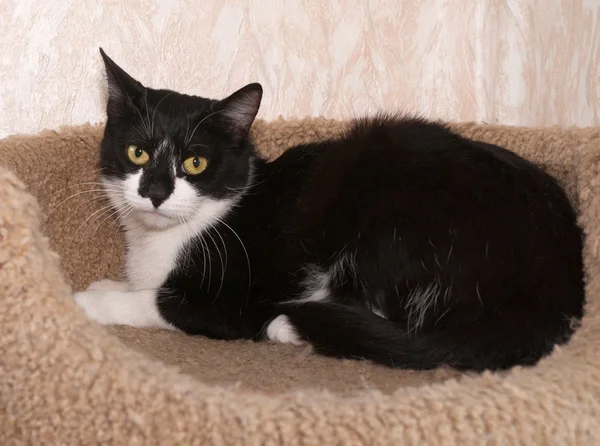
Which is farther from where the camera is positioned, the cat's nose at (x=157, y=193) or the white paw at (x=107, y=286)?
the white paw at (x=107, y=286)

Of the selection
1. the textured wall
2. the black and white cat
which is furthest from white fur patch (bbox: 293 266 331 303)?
the textured wall

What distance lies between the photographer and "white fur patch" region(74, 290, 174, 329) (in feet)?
4.34

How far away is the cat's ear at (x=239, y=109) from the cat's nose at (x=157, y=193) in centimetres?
22

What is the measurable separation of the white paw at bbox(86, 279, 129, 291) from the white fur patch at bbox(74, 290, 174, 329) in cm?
17

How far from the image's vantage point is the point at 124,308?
1339mm

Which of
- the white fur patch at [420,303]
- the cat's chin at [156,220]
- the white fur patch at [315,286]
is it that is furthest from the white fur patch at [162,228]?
the white fur patch at [420,303]

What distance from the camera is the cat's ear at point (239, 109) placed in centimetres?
136

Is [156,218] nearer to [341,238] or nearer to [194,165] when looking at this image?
[194,165]

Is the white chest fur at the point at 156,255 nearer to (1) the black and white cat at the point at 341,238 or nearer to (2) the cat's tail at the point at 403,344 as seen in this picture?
(1) the black and white cat at the point at 341,238

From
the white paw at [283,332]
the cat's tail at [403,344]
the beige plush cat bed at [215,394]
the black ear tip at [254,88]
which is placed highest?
the black ear tip at [254,88]

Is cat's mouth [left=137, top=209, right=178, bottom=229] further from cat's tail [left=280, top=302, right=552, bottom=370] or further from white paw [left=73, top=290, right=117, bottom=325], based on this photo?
cat's tail [left=280, top=302, right=552, bottom=370]

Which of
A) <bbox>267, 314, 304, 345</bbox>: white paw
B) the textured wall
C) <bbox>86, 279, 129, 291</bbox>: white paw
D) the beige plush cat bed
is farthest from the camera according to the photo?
the textured wall

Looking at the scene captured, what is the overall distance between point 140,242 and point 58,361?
0.66 metres

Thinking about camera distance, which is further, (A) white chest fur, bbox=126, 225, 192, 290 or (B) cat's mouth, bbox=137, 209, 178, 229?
(A) white chest fur, bbox=126, 225, 192, 290
